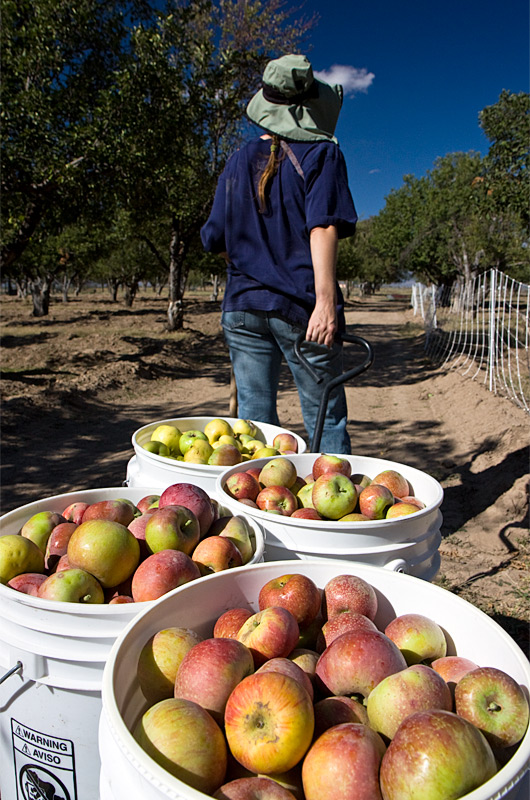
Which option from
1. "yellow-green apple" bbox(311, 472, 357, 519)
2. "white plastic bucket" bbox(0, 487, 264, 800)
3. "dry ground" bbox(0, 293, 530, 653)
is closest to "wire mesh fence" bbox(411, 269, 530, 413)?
"dry ground" bbox(0, 293, 530, 653)

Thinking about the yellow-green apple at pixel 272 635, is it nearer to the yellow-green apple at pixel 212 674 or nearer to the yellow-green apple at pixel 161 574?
the yellow-green apple at pixel 212 674

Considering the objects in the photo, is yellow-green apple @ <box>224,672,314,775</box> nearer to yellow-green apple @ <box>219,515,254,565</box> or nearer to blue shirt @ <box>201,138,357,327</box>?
yellow-green apple @ <box>219,515,254,565</box>

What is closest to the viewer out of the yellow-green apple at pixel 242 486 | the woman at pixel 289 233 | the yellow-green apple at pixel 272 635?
the yellow-green apple at pixel 272 635

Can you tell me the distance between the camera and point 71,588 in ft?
→ 4.70

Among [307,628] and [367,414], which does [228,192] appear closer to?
[307,628]

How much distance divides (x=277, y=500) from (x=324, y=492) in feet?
0.67

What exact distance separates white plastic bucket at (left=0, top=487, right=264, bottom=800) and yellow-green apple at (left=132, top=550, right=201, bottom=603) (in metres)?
0.13

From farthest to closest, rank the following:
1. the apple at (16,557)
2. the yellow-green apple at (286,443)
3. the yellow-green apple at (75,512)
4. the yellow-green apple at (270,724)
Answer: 1. the yellow-green apple at (286,443)
2. the yellow-green apple at (75,512)
3. the apple at (16,557)
4. the yellow-green apple at (270,724)

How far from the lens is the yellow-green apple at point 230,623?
136 centimetres

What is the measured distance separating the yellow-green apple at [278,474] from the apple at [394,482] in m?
0.38

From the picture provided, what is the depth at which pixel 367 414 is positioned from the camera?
8953mm

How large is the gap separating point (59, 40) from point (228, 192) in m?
8.16

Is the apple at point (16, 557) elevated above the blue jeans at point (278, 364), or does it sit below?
below

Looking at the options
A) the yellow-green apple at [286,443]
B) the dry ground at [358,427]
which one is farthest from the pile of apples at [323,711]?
the dry ground at [358,427]
